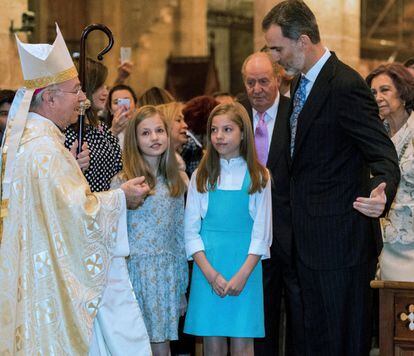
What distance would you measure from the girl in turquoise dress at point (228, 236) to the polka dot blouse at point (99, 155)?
511 millimetres

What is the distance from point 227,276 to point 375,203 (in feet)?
4.56

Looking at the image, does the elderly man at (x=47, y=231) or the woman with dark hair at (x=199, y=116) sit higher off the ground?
the woman with dark hair at (x=199, y=116)

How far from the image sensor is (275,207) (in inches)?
214

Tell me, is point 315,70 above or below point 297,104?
above

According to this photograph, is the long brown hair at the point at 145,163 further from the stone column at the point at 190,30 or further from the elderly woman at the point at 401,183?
the stone column at the point at 190,30

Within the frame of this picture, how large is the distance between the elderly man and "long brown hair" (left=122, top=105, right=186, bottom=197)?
2.62ft

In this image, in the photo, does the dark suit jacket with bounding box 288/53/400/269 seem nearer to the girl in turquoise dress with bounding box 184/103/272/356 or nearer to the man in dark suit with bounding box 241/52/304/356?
the man in dark suit with bounding box 241/52/304/356

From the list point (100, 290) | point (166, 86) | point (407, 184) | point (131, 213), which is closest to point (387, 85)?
point (407, 184)

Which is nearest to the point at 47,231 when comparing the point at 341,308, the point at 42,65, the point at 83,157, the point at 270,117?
the point at 83,157

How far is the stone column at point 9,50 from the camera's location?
8281 mm

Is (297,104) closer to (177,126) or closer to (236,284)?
(236,284)

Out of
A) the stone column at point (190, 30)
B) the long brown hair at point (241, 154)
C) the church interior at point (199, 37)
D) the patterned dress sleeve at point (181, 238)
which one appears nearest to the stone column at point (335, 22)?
the church interior at point (199, 37)

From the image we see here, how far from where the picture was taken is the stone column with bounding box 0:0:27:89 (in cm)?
828

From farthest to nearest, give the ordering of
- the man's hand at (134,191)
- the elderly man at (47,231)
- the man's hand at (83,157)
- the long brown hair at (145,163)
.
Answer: the long brown hair at (145,163) < the man's hand at (83,157) < the man's hand at (134,191) < the elderly man at (47,231)
